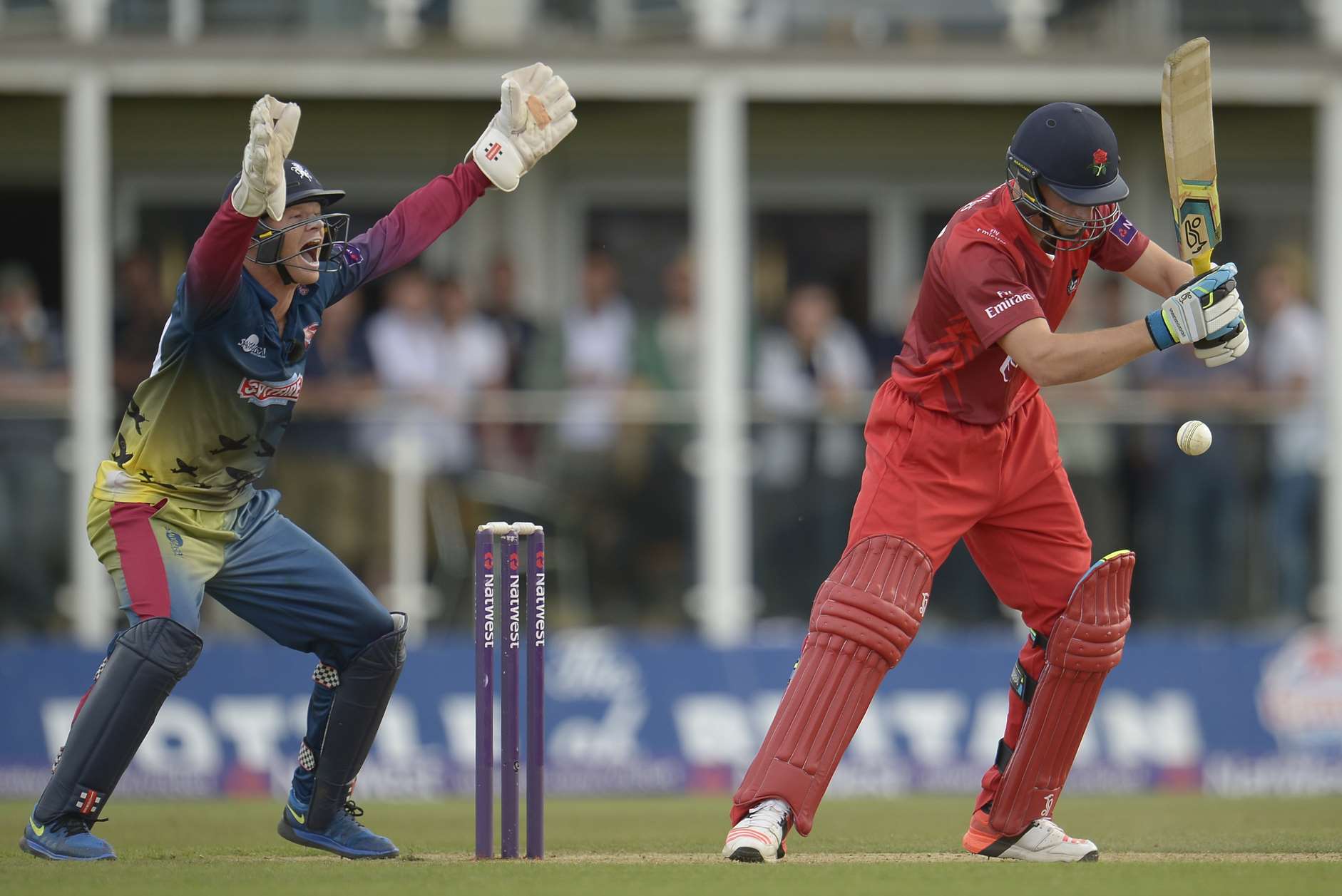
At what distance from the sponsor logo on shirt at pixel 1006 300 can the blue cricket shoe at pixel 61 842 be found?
2.83 m

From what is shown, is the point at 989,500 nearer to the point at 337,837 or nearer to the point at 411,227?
the point at 411,227

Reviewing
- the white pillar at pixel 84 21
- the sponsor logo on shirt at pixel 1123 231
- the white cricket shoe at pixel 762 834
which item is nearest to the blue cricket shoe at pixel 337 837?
the white cricket shoe at pixel 762 834

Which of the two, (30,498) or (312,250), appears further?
(30,498)

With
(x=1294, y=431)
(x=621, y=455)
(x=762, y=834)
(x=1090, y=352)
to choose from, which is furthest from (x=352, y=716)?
(x=1294, y=431)

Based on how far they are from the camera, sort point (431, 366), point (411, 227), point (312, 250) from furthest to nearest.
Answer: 1. point (431, 366)
2. point (411, 227)
3. point (312, 250)

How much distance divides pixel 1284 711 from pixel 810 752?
5.83m

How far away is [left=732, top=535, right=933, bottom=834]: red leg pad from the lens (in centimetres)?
514

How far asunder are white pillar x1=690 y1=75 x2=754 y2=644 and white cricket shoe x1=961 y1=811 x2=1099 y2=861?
4.54m

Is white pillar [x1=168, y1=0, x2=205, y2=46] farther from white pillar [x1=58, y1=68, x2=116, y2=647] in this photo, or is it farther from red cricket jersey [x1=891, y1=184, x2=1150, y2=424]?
red cricket jersey [x1=891, y1=184, x2=1150, y2=424]

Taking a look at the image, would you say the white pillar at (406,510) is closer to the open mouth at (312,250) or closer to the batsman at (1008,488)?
the open mouth at (312,250)

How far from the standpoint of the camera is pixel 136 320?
10664 mm

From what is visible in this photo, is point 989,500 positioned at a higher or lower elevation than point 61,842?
higher

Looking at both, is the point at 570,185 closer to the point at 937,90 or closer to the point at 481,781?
the point at 937,90

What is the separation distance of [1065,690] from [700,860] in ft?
3.76
